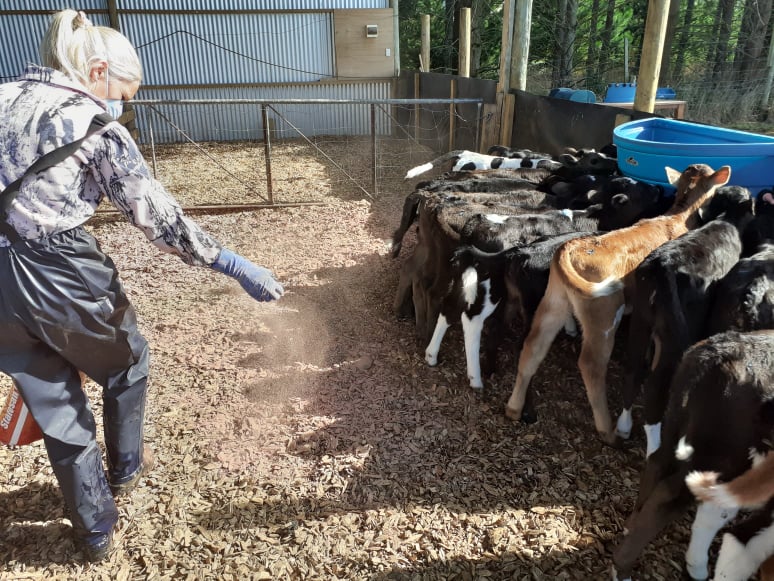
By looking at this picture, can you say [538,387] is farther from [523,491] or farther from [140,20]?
[140,20]

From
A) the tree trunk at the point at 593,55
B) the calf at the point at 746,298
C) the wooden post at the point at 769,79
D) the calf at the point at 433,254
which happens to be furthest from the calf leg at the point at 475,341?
the tree trunk at the point at 593,55

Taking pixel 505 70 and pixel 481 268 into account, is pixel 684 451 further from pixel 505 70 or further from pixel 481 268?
pixel 505 70


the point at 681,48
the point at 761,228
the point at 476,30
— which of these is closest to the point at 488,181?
the point at 761,228

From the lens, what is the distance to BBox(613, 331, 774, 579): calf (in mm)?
2361

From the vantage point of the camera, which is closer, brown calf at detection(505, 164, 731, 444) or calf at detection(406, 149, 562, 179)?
brown calf at detection(505, 164, 731, 444)

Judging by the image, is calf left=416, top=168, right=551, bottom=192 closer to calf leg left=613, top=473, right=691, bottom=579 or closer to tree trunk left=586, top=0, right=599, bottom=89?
calf leg left=613, top=473, right=691, bottom=579

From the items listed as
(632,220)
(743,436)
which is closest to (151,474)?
(743,436)

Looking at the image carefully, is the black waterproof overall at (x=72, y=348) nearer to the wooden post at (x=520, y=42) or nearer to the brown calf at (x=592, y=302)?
the brown calf at (x=592, y=302)

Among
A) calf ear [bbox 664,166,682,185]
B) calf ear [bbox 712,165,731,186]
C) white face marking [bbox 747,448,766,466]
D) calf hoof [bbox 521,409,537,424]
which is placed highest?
calf ear [bbox 712,165,731,186]

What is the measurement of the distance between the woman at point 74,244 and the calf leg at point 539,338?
6.43 feet

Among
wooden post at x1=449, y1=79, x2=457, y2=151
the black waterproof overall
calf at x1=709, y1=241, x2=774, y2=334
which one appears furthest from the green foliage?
the black waterproof overall

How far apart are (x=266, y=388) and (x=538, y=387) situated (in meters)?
2.18

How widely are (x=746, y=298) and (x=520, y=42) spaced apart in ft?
23.5

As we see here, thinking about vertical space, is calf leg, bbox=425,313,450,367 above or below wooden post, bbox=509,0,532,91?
below
